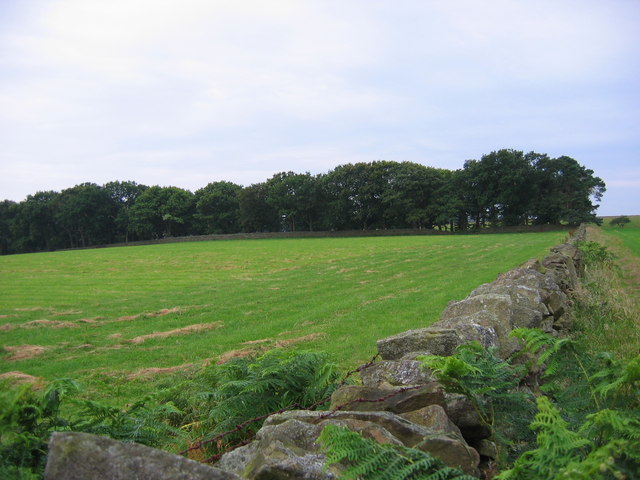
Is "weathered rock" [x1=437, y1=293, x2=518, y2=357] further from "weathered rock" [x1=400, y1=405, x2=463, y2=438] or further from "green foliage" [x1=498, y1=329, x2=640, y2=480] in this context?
"weathered rock" [x1=400, y1=405, x2=463, y2=438]

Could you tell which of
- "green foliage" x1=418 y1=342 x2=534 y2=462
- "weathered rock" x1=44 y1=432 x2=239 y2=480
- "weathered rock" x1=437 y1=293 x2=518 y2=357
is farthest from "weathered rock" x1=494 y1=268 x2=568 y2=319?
"weathered rock" x1=44 y1=432 x2=239 y2=480

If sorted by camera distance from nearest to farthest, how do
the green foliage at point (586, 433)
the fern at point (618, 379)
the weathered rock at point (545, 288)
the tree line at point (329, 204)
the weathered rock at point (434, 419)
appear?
1. the green foliage at point (586, 433)
2. the fern at point (618, 379)
3. the weathered rock at point (434, 419)
4. the weathered rock at point (545, 288)
5. the tree line at point (329, 204)

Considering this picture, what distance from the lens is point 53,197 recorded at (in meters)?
117

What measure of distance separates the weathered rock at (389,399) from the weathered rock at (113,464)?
1598 mm

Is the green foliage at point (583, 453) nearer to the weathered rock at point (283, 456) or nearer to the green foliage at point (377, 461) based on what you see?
the green foliage at point (377, 461)

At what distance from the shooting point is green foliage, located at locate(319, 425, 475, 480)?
1881 millimetres

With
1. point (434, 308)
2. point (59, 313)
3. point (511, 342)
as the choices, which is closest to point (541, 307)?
point (511, 342)

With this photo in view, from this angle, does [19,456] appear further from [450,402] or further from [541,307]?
[541,307]

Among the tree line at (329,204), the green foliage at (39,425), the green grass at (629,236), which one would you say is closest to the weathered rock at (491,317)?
the green foliage at (39,425)

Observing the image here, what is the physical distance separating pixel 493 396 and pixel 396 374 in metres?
0.90

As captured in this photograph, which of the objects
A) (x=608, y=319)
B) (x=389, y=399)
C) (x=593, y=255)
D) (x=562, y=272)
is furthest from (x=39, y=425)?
(x=593, y=255)

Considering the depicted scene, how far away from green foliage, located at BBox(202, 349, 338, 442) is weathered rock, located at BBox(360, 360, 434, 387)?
0.36 meters

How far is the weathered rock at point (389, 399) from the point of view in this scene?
10.4 ft

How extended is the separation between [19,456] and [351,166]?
319 feet
